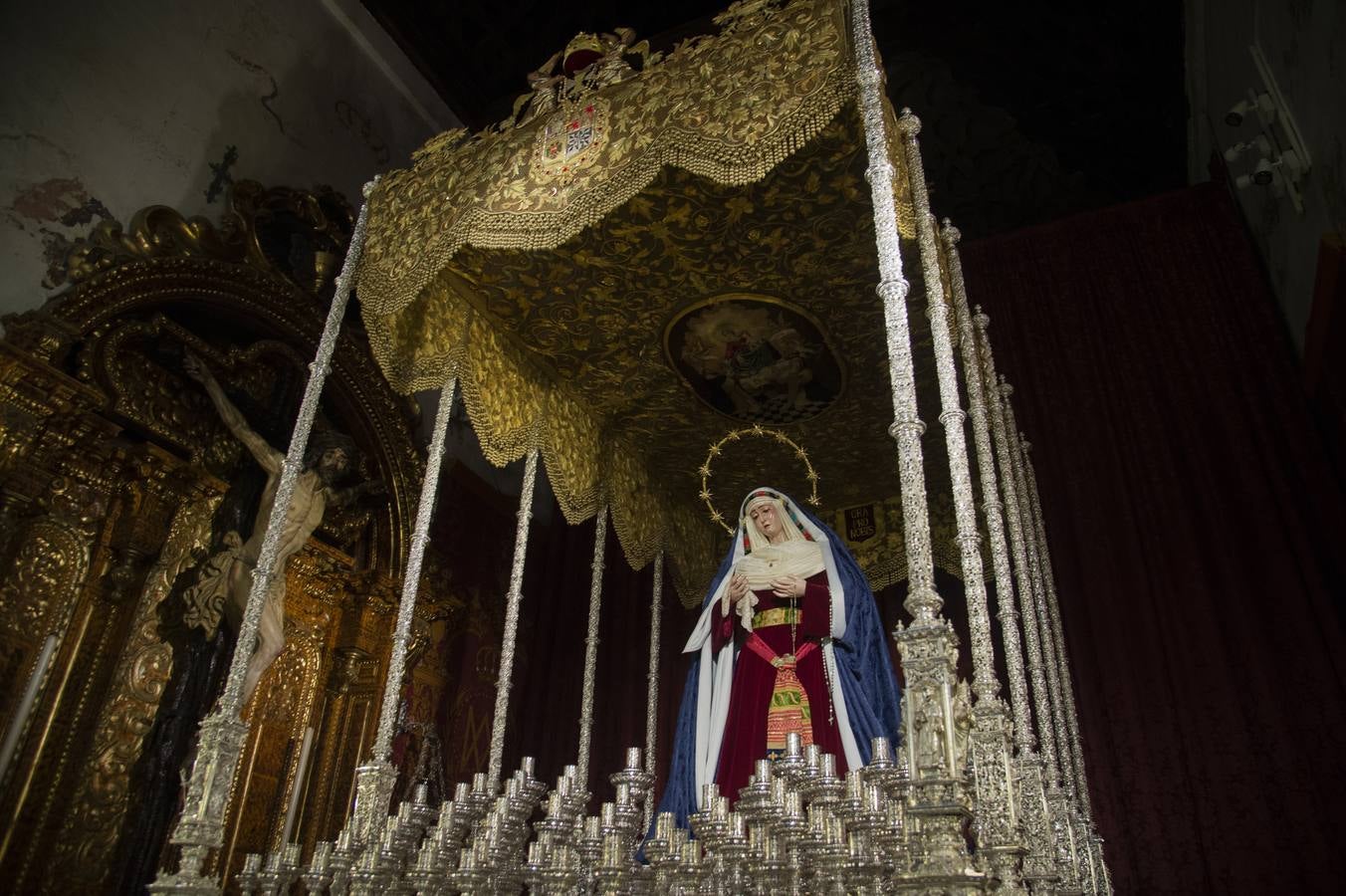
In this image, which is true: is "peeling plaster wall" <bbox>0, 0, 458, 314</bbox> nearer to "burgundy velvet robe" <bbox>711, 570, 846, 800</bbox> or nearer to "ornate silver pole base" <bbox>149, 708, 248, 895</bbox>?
"ornate silver pole base" <bbox>149, 708, 248, 895</bbox>

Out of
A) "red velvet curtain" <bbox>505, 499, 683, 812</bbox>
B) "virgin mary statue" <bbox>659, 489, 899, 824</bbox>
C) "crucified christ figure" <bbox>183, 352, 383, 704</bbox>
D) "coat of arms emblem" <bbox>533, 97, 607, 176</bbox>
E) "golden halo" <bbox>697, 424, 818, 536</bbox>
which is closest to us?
"coat of arms emblem" <bbox>533, 97, 607, 176</bbox>

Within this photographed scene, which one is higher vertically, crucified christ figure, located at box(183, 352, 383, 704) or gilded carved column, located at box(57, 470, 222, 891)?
crucified christ figure, located at box(183, 352, 383, 704)

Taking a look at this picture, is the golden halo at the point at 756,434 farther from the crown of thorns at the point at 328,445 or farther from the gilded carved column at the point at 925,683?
the gilded carved column at the point at 925,683

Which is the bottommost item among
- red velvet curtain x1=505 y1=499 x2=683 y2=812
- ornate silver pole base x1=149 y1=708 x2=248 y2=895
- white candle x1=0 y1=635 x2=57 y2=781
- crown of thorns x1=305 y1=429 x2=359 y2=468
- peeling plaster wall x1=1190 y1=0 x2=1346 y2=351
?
ornate silver pole base x1=149 y1=708 x2=248 y2=895

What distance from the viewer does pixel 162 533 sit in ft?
16.3

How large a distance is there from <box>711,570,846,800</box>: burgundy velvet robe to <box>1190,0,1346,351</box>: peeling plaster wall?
3.01 meters

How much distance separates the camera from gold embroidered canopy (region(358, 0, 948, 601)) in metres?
3.90

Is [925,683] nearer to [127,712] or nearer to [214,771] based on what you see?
[214,771]

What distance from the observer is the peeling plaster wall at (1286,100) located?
13.4 ft

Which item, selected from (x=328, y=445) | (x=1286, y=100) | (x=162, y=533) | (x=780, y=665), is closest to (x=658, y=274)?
(x=780, y=665)

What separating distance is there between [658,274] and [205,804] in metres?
3.29

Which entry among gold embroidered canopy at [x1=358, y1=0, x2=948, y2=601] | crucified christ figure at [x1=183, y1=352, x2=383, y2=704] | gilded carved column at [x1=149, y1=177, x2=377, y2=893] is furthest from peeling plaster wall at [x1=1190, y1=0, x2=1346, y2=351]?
crucified christ figure at [x1=183, y1=352, x2=383, y2=704]

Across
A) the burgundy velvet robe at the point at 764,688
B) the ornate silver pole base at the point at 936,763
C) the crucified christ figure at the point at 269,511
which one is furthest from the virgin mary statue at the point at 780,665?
the crucified christ figure at the point at 269,511

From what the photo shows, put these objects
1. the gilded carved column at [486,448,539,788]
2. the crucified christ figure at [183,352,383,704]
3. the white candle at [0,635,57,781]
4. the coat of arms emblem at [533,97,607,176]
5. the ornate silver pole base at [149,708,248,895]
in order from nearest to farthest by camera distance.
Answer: the ornate silver pole base at [149,708,248,895]
the white candle at [0,635,57,781]
the coat of arms emblem at [533,97,607,176]
the gilded carved column at [486,448,539,788]
the crucified christ figure at [183,352,383,704]
